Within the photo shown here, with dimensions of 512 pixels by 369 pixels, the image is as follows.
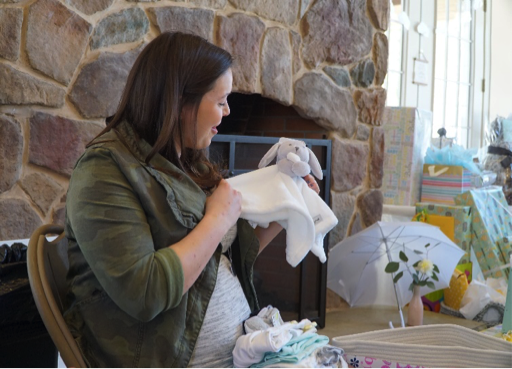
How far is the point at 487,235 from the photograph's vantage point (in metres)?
3.49

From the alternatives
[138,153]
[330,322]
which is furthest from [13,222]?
[330,322]

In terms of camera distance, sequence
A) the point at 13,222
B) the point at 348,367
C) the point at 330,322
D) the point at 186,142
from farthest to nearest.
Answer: the point at 330,322 < the point at 13,222 < the point at 348,367 < the point at 186,142

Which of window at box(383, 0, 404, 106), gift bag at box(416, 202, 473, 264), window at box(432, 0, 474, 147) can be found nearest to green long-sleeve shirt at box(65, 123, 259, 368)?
gift bag at box(416, 202, 473, 264)

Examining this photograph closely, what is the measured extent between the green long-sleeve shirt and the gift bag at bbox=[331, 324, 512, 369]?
18.0 inches

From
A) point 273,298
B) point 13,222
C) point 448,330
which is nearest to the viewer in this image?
point 448,330

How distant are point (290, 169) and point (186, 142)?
31cm

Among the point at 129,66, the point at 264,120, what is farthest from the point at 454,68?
the point at 129,66

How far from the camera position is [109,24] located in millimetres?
2131

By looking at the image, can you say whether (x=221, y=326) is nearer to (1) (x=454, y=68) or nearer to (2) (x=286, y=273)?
(2) (x=286, y=273)

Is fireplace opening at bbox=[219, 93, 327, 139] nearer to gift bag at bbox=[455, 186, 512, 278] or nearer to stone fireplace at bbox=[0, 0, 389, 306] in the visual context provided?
stone fireplace at bbox=[0, 0, 389, 306]

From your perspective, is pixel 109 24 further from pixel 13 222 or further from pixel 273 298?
pixel 273 298

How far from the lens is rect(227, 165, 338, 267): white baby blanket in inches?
56.0

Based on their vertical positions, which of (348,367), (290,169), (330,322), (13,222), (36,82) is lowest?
(330,322)

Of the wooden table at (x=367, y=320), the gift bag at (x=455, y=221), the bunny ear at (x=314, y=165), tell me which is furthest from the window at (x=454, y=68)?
the bunny ear at (x=314, y=165)
